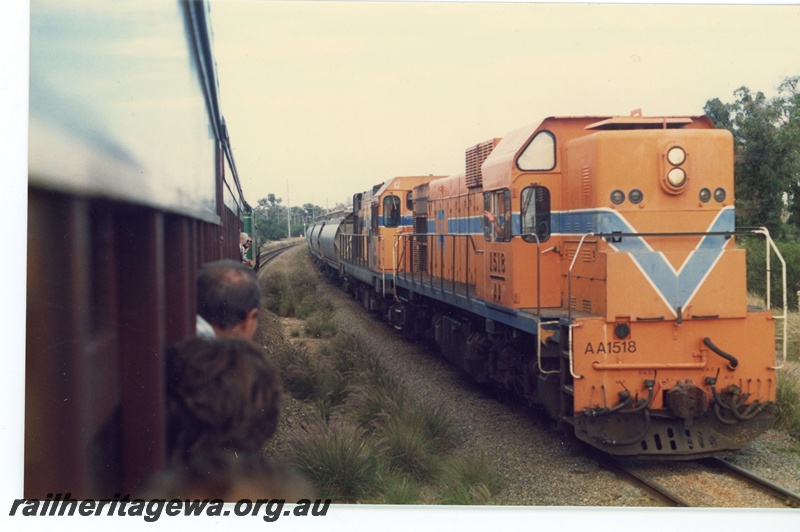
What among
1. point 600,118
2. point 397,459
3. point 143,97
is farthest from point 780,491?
point 143,97

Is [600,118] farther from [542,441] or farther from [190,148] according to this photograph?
[190,148]

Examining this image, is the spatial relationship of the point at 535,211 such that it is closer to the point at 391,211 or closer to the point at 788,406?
the point at 788,406

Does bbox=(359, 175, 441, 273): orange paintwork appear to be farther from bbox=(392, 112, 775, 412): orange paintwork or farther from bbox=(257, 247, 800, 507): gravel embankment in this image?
bbox=(392, 112, 775, 412): orange paintwork

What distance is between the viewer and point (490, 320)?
29.0 feet

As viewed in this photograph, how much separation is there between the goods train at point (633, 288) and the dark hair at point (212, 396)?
3.40 metres

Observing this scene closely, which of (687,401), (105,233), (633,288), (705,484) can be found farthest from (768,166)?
(105,233)

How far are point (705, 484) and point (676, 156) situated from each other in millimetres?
2976

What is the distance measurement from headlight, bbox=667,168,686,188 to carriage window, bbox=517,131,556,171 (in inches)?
50.4

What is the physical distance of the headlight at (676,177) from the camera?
7.02 metres

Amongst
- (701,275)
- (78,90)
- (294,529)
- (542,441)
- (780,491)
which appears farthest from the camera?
(542,441)

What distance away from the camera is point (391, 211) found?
52.4 ft

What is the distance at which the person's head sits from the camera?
3.90m

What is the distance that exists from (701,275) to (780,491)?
1.91 m

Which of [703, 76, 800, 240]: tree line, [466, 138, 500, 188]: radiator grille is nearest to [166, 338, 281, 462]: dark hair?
[466, 138, 500, 188]: radiator grille
